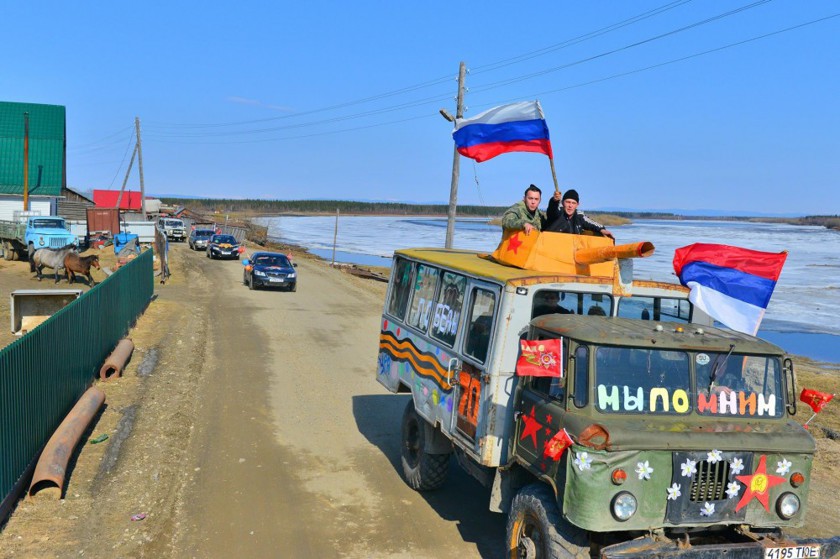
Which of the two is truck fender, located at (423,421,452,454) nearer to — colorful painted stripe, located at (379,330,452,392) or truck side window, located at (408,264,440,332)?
colorful painted stripe, located at (379,330,452,392)

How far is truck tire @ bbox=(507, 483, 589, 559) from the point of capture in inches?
238

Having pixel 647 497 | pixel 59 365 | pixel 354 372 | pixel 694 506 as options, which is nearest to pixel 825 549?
pixel 694 506

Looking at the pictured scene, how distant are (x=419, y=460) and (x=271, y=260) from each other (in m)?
22.9

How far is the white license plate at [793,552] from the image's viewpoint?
5.89 m

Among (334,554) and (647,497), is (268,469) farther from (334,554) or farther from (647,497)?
(647,497)

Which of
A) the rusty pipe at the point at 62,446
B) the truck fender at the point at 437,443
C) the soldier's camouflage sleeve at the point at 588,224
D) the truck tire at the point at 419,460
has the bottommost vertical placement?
the rusty pipe at the point at 62,446

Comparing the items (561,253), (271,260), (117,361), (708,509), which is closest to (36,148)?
(271,260)

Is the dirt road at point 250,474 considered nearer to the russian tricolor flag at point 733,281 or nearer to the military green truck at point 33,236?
the russian tricolor flag at point 733,281

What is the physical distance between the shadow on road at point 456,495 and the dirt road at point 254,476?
0.03 meters

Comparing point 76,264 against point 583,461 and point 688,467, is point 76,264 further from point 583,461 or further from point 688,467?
point 688,467

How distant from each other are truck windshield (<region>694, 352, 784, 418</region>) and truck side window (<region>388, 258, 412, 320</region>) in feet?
14.9

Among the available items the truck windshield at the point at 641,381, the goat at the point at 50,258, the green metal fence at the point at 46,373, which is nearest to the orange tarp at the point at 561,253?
the truck windshield at the point at 641,381

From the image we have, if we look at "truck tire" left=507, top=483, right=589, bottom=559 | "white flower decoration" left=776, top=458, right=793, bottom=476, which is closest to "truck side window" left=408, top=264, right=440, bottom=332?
"truck tire" left=507, top=483, right=589, bottom=559

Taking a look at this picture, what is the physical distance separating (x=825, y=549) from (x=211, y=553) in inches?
209
